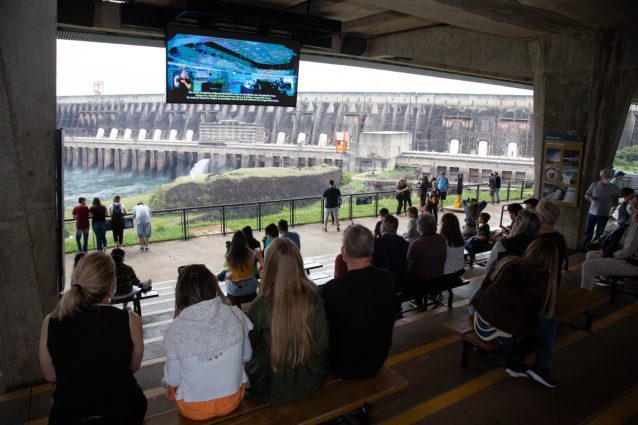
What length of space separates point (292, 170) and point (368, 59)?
34879mm

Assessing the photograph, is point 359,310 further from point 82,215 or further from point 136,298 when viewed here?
point 82,215

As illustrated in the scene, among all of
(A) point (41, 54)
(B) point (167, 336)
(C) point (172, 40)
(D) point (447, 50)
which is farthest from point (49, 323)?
(D) point (447, 50)

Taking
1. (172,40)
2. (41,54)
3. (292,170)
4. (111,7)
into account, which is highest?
(111,7)

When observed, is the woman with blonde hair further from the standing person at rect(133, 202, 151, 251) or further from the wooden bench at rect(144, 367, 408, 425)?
the standing person at rect(133, 202, 151, 251)

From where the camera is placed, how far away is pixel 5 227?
3633 millimetres

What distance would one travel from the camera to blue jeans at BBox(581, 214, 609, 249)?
8.14 m

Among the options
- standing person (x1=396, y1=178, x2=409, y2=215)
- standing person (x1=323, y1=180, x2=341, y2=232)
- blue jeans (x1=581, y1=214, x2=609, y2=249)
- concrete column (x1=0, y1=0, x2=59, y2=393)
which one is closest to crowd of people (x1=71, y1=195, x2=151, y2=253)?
standing person (x1=323, y1=180, x2=341, y2=232)

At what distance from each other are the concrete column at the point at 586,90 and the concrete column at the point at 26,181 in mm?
7994

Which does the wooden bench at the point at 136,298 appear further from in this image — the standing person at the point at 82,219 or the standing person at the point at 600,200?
the standing person at the point at 600,200

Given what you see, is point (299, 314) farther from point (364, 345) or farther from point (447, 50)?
point (447, 50)

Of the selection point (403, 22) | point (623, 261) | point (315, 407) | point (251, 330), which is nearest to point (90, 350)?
point (251, 330)

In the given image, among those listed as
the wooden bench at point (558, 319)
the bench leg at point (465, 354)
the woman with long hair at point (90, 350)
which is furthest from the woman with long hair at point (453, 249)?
the woman with long hair at point (90, 350)

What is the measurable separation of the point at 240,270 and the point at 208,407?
2.71 m

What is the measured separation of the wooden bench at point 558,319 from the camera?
3.89m
